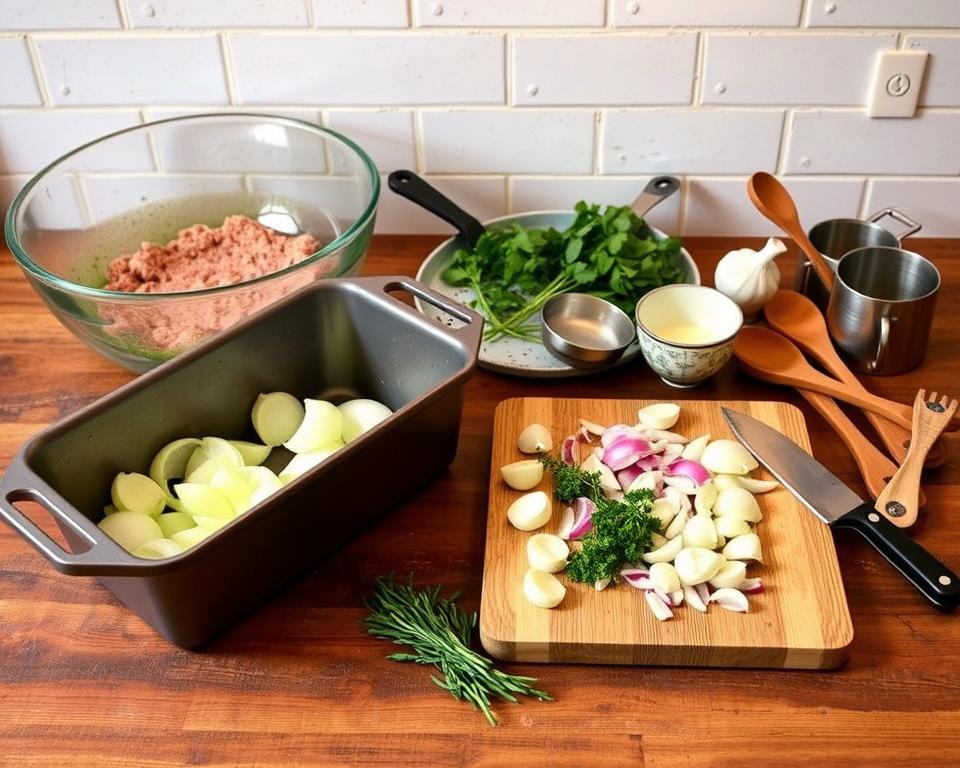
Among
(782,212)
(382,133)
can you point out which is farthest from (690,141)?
(382,133)

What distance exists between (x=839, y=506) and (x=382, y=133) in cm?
82

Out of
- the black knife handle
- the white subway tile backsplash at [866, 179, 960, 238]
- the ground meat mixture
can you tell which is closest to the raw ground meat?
the ground meat mixture

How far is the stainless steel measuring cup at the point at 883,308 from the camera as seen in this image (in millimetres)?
1177

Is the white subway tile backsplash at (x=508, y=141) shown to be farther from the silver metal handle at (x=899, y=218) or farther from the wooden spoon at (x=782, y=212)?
the silver metal handle at (x=899, y=218)

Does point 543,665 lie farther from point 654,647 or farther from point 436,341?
point 436,341

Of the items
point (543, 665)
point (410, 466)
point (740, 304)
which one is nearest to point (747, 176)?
point (740, 304)

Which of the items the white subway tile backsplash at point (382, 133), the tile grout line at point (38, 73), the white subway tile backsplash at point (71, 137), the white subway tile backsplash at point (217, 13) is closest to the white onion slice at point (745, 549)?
the white subway tile backsplash at point (382, 133)

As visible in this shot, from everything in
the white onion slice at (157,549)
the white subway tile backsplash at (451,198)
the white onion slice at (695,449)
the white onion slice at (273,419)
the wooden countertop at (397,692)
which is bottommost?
the wooden countertop at (397,692)

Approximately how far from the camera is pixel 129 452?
1.01m

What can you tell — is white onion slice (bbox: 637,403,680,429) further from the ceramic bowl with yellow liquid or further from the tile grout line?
the tile grout line

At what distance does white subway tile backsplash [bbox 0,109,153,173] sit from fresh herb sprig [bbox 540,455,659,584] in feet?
2.85

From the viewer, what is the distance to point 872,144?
1400mm

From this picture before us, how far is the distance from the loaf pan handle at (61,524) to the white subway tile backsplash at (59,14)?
739mm

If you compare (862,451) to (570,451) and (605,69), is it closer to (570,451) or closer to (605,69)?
(570,451)
